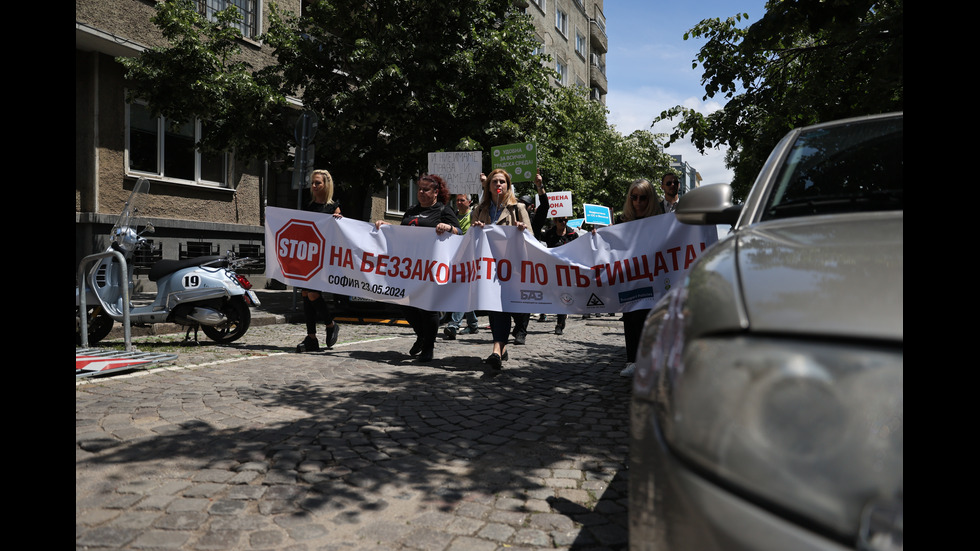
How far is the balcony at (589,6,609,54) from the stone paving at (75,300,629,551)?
2023 inches

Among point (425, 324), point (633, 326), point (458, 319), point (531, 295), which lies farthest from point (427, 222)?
point (633, 326)

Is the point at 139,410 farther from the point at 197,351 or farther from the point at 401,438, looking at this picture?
the point at 197,351

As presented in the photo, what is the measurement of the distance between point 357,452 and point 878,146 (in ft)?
9.39

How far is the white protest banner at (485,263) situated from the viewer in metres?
6.34

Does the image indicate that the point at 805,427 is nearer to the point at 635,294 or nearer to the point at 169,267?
the point at 635,294

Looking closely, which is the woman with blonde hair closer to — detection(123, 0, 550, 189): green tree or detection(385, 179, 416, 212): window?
detection(123, 0, 550, 189): green tree

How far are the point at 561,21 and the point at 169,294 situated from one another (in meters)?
43.6

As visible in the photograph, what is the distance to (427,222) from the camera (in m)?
7.40

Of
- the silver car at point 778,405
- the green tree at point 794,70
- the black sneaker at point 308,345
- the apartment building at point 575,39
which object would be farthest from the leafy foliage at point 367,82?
the apartment building at point 575,39

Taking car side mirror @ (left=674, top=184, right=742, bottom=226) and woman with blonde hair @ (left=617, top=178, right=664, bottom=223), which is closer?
car side mirror @ (left=674, top=184, right=742, bottom=226)

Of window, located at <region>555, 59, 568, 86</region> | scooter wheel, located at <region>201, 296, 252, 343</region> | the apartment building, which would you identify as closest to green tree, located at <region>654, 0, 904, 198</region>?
scooter wheel, located at <region>201, 296, 252, 343</region>

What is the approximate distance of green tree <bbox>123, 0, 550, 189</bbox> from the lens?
13023 mm
